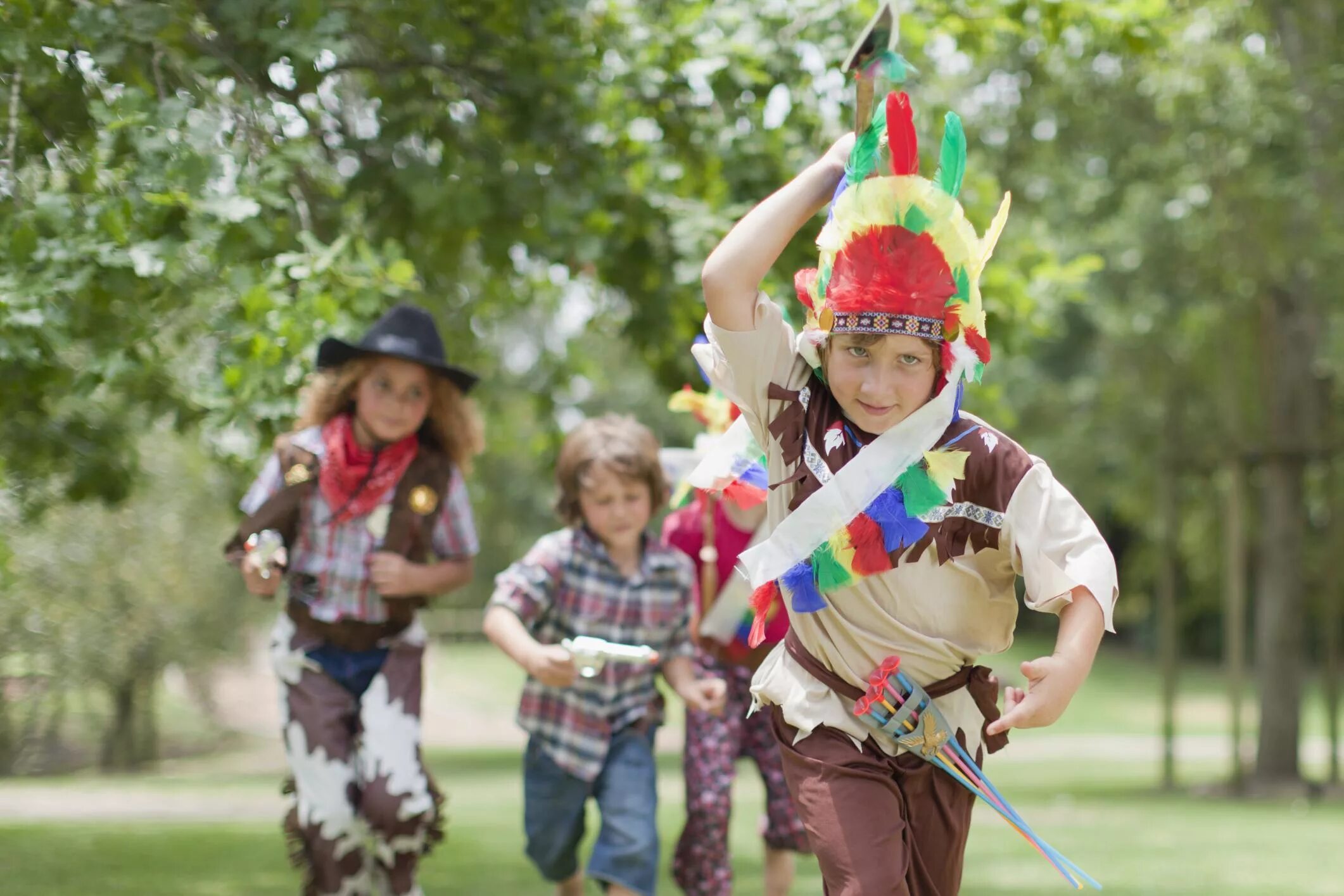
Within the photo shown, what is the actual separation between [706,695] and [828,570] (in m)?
1.50

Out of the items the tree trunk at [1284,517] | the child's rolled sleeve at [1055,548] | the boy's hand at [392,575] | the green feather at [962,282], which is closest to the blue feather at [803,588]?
the child's rolled sleeve at [1055,548]

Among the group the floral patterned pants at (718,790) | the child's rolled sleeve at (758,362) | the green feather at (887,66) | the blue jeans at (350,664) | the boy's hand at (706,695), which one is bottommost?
the floral patterned pants at (718,790)

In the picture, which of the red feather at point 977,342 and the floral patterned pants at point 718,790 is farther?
the floral patterned pants at point 718,790

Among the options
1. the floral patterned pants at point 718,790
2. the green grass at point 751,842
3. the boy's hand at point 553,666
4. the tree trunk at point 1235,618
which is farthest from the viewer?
the tree trunk at point 1235,618

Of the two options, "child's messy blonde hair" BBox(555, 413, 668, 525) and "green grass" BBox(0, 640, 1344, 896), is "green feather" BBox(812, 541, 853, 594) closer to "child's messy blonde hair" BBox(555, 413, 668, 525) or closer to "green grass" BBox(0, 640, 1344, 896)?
"child's messy blonde hair" BBox(555, 413, 668, 525)

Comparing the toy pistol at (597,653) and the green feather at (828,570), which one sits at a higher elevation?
the green feather at (828,570)

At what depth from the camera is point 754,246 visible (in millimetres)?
3324

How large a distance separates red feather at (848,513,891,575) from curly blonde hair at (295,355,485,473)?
194 centimetres

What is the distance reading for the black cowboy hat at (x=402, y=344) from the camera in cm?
480

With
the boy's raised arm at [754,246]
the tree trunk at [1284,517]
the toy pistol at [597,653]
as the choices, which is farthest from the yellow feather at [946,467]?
the tree trunk at [1284,517]

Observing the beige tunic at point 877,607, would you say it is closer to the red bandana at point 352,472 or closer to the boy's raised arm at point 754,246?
the boy's raised arm at point 754,246

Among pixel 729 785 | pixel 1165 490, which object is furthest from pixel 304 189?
pixel 1165 490

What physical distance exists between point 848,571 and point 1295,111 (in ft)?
29.8

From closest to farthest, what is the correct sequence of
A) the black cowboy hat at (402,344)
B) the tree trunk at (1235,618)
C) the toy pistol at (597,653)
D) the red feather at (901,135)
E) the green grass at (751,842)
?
the red feather at (901,135), the toy pistol at (597,653), the black cowboy hat at (402,344), the green grass at (751,842), the tree trunk at (1235,618)
